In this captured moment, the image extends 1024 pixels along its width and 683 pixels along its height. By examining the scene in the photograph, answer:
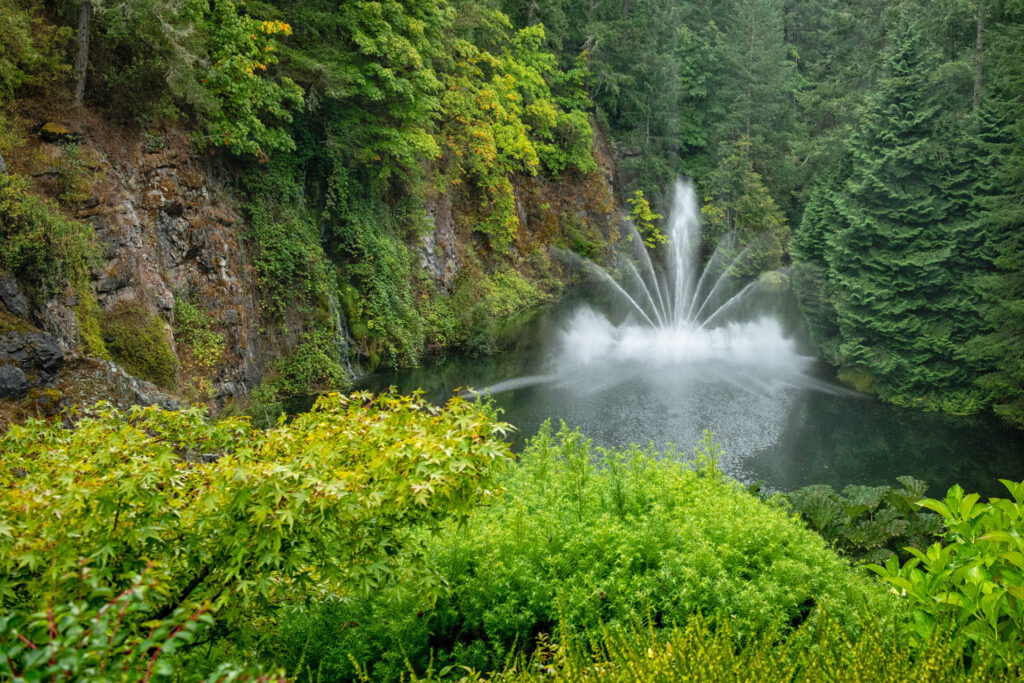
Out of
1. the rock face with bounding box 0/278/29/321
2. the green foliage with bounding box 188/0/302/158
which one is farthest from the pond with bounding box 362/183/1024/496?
the rock face with bounding box 0/278/29/321

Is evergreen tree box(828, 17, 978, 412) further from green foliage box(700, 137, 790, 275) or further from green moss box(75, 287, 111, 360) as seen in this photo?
green moss box(75, 287, 111, 360)

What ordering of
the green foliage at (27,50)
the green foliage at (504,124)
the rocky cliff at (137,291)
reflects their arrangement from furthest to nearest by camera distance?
the green foliage at (504,124)
the green foliage at (27,50)
the rocky cliff at (137,291)

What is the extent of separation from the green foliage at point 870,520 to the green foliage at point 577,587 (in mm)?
1852

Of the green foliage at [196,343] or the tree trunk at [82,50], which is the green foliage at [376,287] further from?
the tree trunk at [82,50]

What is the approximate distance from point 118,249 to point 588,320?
15.8m

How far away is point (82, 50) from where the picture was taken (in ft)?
34.1

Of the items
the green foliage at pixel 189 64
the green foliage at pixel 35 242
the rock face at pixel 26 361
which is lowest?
the rock face at pixel 26 361

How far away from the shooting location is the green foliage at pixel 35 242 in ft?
25.5

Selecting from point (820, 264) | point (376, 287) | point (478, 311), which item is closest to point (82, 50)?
point (376, 287)

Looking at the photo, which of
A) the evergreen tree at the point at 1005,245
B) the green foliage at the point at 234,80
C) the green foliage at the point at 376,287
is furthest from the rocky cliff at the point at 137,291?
the evergreen tree at the point at 1005,245

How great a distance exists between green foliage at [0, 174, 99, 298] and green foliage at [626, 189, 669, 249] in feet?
86.4

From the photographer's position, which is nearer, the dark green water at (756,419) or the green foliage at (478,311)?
the dark green water at (756,419)

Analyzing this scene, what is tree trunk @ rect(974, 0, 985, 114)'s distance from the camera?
682 inches

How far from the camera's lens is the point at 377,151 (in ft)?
55.0
